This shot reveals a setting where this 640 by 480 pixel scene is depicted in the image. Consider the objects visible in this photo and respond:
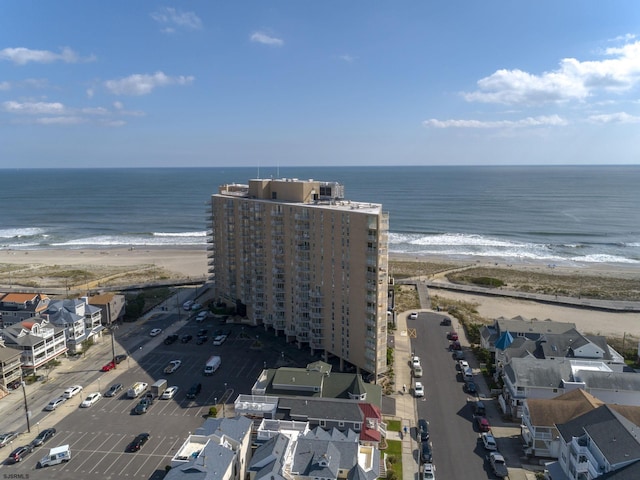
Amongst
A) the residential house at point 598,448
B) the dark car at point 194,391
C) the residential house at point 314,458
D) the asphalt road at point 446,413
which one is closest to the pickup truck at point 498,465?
the asphalt road at point 446,413

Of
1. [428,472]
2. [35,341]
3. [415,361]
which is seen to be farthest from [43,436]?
[415,361]

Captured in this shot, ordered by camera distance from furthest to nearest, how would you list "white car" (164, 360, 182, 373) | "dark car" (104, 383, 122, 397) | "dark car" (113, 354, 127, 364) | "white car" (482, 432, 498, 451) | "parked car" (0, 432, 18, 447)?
1. "dark car" (113, 354, 127, 364)
2. "white car" (164, 360, 182, 373)
3. "dark car" (104, 383, 122, 397)
4. "parked car" (0, 432, 18, 447)
5. "white car" (482, 432, 498, 451)

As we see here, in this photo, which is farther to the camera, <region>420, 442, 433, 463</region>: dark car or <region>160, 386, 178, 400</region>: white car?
<region>160, 386, 178, 400</region>: white car

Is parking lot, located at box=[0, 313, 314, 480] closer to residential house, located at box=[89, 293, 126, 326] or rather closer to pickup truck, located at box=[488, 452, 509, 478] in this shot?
residential house, located at box=[89, 293, 126, 326]

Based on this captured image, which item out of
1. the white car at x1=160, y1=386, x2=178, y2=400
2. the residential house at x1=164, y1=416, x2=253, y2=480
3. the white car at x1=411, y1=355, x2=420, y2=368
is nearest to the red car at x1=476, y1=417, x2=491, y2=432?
the white car at x1=411, y1=355, x2=420, y2=368

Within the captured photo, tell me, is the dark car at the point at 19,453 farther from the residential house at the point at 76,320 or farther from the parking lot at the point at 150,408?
the residential house at the point at 76,320

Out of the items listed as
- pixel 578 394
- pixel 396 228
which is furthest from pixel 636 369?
pixel 396 228
